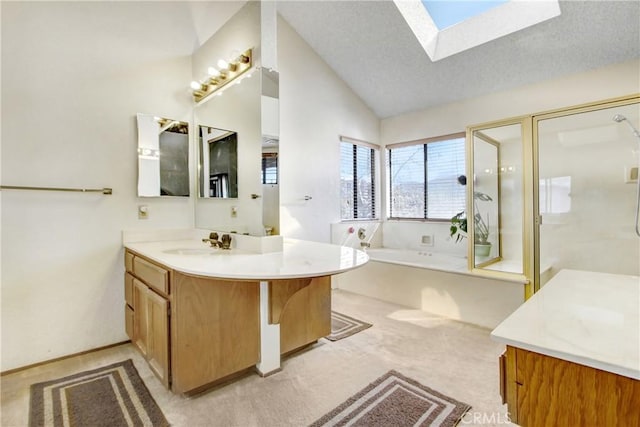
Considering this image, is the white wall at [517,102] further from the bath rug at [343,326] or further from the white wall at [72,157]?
the white wall at [72,157]

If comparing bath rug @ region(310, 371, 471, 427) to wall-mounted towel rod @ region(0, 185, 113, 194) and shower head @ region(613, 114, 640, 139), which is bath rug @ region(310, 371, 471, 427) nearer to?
wall-mounted towel rod @ region(0, 185, 113, 194)

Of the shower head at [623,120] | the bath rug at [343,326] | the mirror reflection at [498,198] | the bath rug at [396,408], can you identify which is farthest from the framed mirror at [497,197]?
the bath rug at [396,408]

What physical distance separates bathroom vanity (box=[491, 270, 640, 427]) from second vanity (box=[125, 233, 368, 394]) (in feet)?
2.35

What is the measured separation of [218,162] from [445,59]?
2446 mm

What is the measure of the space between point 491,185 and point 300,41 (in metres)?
2.57

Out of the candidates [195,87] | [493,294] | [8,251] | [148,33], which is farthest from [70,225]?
[493,294]

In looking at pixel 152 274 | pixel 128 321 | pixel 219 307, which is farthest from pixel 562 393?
pixel 128 321

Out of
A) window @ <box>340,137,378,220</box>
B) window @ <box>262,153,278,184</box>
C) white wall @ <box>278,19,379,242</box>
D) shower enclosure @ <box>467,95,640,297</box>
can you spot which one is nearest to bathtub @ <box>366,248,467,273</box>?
shower enclosure @ <box>467,95,640,297</box>

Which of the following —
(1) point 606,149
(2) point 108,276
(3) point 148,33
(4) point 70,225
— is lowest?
(2) point 108,276

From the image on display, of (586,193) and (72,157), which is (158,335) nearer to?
(72,157)

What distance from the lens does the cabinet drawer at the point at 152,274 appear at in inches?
62.1

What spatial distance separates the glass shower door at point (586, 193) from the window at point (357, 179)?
201 cm

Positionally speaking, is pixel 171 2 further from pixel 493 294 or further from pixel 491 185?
pixel 493 294

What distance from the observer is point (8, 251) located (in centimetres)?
188
